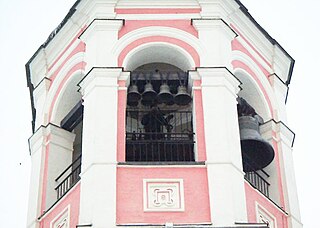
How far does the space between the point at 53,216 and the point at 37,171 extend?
47.8 inches

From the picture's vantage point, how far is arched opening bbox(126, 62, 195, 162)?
15.4m

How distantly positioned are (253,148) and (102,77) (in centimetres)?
261

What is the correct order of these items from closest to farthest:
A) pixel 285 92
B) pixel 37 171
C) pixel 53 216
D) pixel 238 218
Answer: pixel 238 218 → pixel 53 216 → pixel 37 171 → pixel 285 92

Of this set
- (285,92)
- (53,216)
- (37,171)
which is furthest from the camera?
(285,92)

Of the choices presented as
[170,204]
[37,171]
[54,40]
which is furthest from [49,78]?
[170,204]

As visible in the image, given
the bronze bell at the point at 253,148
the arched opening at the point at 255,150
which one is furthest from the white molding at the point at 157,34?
the bronze bell at the point at 253,148

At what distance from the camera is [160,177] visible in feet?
47.5

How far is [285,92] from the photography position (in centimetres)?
1748

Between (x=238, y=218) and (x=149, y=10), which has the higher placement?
(x=149, y=10)

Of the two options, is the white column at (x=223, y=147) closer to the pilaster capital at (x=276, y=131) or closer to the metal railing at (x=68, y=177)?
the pilaster capital at (x=276, y=131)

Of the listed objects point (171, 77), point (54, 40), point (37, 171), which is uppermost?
point (54, 40)

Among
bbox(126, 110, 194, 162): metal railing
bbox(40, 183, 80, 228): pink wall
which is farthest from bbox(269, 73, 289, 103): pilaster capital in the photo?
bbox(40, 183, 80, 228): pink wall

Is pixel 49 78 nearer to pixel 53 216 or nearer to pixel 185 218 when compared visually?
pixel 53 216

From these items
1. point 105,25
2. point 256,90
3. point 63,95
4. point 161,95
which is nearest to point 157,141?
point 161,95
